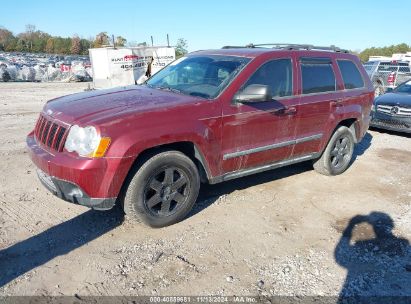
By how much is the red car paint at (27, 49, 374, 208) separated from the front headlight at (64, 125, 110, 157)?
0.05 meters

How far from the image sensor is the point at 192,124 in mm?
3965

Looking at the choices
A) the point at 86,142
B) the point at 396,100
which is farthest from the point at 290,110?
the point at 396,100

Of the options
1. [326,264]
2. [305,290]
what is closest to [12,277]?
[305,290]

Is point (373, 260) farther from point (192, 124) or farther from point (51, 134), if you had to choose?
point (51, 134)

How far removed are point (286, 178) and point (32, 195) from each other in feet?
11.8

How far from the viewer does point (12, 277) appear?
3178 millimetres

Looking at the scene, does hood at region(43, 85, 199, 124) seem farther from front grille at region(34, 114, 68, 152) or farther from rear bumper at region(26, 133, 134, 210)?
rear bumper at region(26, 133, 134, 210)

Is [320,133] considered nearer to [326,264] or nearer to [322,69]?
[322,69]

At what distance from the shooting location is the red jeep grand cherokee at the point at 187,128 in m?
3.56

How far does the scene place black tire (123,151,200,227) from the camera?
12.4 ft

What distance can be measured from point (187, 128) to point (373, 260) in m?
2.23

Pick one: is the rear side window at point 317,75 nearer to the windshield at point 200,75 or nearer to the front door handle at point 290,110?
the front door handle at point 290,110

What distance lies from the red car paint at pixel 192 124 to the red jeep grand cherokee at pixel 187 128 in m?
0.01

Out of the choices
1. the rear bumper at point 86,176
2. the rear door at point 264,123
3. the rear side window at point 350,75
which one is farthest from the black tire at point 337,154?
the rear bumper at point 86,176
